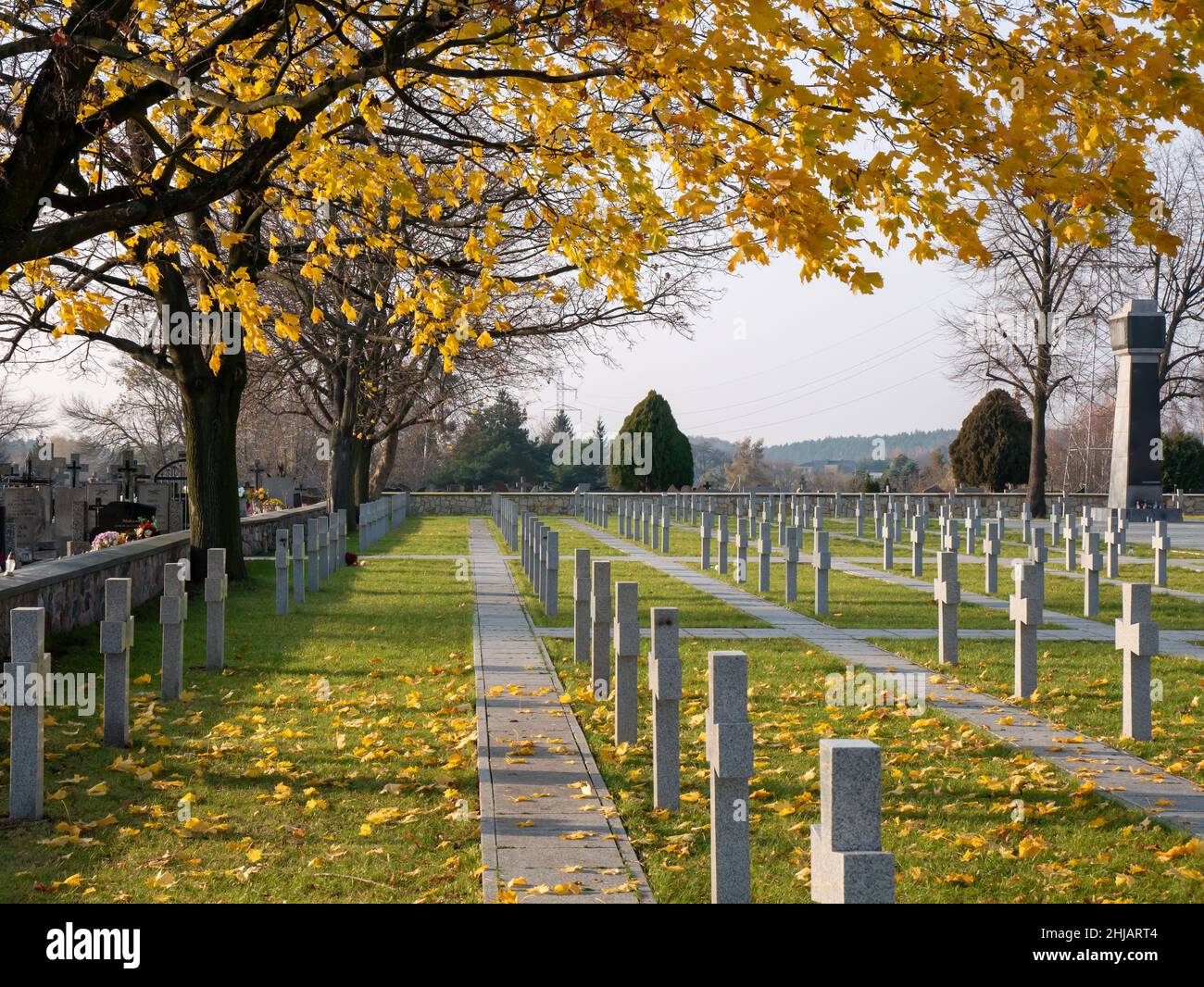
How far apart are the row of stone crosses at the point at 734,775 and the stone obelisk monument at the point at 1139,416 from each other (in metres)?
31.5

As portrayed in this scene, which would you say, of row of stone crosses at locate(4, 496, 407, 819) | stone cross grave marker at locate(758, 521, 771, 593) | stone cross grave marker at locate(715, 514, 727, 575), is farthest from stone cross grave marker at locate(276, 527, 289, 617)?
stone cross grave marker at locate(715, 514, 727, 575)

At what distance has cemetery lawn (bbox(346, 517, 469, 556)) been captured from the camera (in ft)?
93.2

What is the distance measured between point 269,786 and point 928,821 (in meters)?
3.43

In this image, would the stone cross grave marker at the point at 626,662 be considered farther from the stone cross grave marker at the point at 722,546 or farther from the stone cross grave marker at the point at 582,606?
the stone cross grave marker at the point at 722,546

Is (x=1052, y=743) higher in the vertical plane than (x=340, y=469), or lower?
lower

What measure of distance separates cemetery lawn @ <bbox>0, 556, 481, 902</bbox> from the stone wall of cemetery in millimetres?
333

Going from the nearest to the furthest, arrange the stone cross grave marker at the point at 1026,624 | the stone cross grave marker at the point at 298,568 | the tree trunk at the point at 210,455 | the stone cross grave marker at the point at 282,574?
the stone cross grave marker at the point at 1026,624 < the stone cross grave marker at the point at 282,574 < the stone cross grave marker at the point at 298,568 < the tree trunk at the point at 210,455

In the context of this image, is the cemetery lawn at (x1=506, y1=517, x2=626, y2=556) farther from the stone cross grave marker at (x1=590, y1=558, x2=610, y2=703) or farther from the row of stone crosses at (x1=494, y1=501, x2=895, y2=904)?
the row of stone crosses at (x1=494, y1=501, x2=895, y2=904)

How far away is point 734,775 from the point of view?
4727 millimetres

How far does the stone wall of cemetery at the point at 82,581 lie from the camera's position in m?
10.8

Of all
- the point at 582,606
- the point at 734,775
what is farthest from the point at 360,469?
the point at 734,775

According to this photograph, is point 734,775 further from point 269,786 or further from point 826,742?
point 269,786

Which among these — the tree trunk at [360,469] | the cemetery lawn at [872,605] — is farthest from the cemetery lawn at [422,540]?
the cemetery lawn at [872,605]
